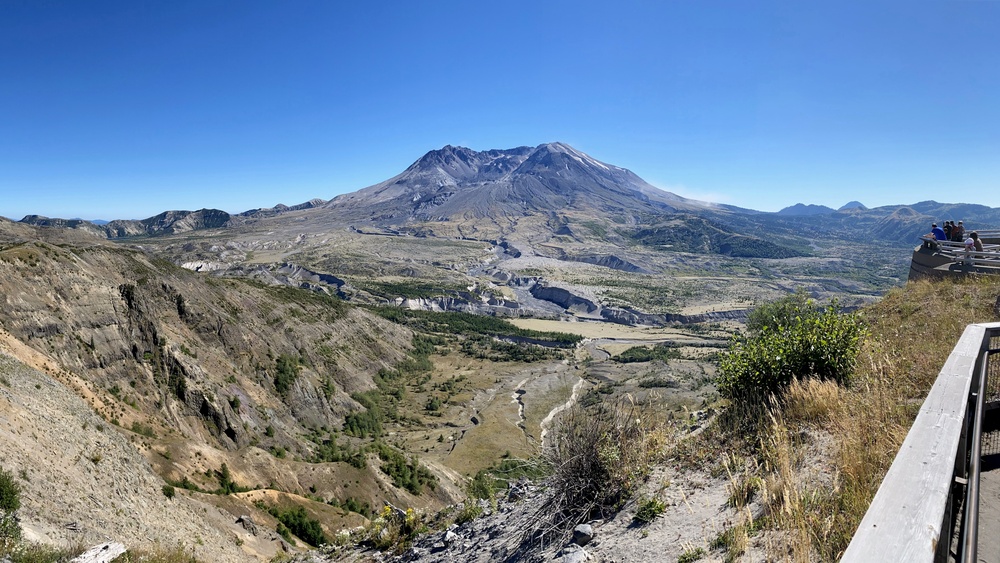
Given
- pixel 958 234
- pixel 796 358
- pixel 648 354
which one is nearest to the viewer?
pixel 796 358

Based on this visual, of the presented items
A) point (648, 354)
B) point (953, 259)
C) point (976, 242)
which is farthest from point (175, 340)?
point (648, 354)

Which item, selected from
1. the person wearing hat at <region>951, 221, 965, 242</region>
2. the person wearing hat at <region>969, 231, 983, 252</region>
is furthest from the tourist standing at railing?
the person wearing hat at <region>951, 221, 965, 242</region>

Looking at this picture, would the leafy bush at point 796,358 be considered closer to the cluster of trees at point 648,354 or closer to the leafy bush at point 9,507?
the leafy bush at point 9,507

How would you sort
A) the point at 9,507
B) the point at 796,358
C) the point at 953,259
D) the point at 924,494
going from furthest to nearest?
the point at 953,259
the point at 9,507
the point at 796,358
the point at 924,494

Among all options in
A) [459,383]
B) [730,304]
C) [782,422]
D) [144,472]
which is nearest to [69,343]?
[144,472]

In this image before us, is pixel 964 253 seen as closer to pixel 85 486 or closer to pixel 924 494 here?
pixel 924 494

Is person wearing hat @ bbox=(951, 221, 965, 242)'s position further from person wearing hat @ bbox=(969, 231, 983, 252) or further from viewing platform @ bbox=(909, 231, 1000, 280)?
person wearing hat @ bbox=(969, 231, 983, 252)
